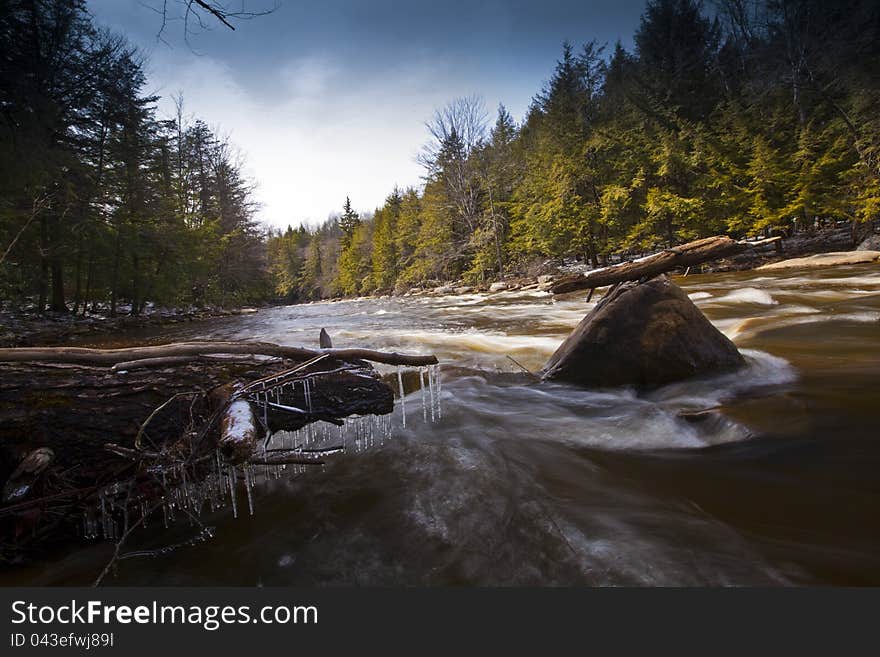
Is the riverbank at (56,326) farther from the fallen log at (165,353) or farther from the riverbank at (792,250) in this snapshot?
the riverbank at (792,250)

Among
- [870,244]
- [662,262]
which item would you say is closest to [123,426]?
[662,262]

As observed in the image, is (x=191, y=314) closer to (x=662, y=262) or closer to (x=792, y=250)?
(x=662, y=262)

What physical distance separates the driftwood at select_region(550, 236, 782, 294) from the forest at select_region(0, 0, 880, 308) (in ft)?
43.1

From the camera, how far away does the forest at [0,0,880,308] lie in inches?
481

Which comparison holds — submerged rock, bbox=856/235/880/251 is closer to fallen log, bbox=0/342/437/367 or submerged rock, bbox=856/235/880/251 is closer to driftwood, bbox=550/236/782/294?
driftwood, bbox=550/236/782/294

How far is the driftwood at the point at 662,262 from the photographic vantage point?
421cm

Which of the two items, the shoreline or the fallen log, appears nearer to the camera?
the fallen log

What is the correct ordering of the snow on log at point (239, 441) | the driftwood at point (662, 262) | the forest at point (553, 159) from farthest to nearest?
the forest at point (553, 159), the driftwood at point (662, 262), the snow on log at point (239, 441)

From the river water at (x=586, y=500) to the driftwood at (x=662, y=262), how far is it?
1381 millimetres

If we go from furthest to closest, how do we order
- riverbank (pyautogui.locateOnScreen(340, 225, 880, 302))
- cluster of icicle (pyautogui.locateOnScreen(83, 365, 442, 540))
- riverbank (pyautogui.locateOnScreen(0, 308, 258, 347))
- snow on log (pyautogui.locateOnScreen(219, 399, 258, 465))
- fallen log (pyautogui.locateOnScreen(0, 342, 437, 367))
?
riverbank (pyautogui.locateOnScreen(340, 225, 880, 302)) → riverbank (pyautogui.locateOnScreen(0, 308, 258, 347)) → fallen log (pyautogui.locateOnScreen(0, 342, 437, 367)) → cluster of icicle (pyautogui.locateOnScreen(83, 365, 442, 540)) → snow on log (pyautogui.locateOnScreen(219, 399, 258, 465))

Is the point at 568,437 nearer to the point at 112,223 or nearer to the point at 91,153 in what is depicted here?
the point at 112,223

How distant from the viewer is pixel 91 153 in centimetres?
1459

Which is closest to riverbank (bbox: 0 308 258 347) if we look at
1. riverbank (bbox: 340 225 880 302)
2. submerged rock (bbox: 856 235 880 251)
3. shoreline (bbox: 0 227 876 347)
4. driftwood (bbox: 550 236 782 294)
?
shoreline (bbox: 0 227 876 347)

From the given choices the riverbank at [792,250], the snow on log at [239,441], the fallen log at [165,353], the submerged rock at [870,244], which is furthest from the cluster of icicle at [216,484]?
the submerged rock at [870,244]
